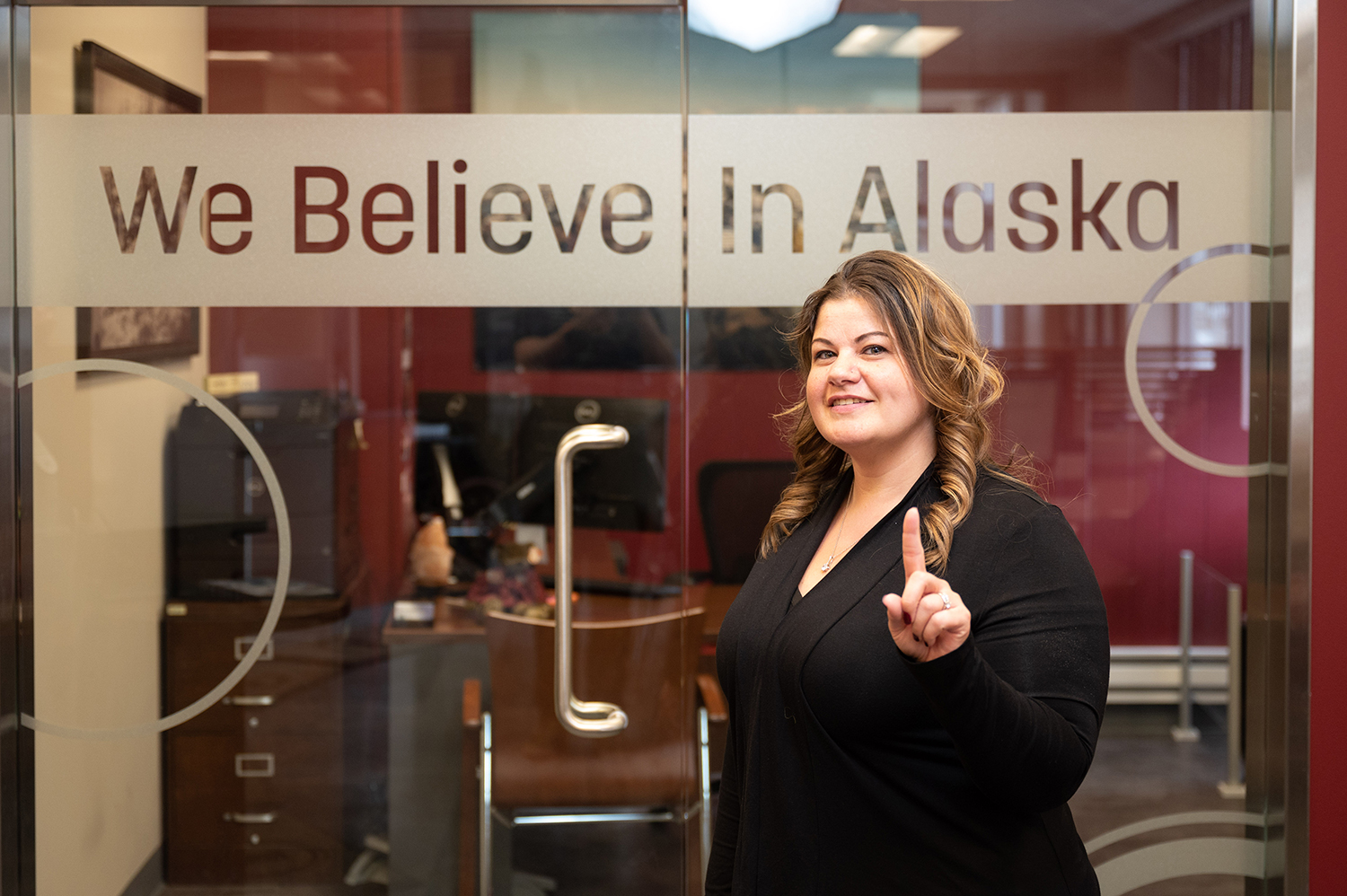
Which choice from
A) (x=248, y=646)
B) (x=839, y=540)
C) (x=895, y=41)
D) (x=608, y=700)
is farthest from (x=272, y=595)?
(x=895, y=41)

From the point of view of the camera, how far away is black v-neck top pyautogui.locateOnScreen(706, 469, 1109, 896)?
1.34 m

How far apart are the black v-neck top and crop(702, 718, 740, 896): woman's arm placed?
0.35 feet

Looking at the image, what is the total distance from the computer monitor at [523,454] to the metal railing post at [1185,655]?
99 centimetres

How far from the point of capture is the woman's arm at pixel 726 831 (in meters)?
1.63

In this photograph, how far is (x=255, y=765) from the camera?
85.7 inches

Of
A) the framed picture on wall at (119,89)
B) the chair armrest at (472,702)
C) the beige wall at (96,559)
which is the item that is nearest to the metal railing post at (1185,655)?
the chair armrest at (472,702)

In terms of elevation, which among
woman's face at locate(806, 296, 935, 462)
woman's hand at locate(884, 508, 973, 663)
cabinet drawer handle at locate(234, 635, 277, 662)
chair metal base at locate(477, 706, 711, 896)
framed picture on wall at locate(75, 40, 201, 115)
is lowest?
chair metal base at locate(477, 706, 711, 896)

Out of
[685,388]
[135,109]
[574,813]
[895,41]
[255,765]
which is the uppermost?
[895,41]

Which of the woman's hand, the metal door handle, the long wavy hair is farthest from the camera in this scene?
the metal door handle

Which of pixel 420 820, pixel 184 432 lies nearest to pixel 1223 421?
pixel 420 820

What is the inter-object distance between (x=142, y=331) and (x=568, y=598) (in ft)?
2.92

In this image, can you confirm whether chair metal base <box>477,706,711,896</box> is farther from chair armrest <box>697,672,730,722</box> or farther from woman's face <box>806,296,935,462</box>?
woman's face <box>806,296,935,462</box>

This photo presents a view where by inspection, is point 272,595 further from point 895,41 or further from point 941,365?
point 895,41

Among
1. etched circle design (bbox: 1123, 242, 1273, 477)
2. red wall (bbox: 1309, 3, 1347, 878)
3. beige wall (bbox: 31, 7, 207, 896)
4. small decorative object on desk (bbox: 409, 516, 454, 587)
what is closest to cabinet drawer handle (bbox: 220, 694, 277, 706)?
beige wall (bbox: 31, 7, 207, 896)
